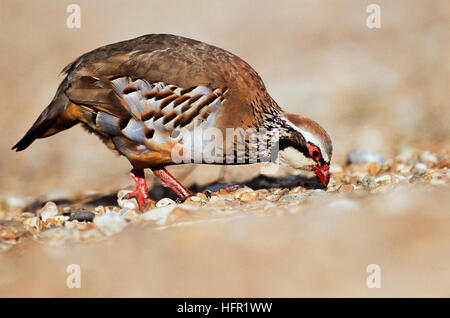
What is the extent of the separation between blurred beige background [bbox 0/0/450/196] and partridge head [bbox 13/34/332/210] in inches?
103

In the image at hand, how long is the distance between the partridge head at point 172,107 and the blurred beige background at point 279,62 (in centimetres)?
261

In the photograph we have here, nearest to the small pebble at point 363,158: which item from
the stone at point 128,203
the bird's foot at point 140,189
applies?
the bird's foot at point 140,189

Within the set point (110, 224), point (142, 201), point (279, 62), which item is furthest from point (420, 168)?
point (279, 62)

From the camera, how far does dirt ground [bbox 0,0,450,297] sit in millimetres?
3963

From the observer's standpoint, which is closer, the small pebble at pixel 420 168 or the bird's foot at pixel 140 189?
the bird's foot at pixel 140 189

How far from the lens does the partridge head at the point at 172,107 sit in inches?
229

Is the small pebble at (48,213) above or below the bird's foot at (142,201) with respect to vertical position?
below

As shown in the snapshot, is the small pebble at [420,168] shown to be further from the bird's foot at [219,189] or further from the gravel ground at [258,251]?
the bird's foot at [219,189]

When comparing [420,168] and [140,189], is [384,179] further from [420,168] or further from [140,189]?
[140,189]

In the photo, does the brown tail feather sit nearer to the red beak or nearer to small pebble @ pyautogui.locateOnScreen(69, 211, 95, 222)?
small pebble @ pyautogui.locateOnScreen(69, 211, 95, 222)

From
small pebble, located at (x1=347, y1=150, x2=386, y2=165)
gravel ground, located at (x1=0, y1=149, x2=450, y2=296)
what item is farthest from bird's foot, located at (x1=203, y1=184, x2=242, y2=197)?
small pebble, located at (x1=347, y1=150, x2=386, y2=165)

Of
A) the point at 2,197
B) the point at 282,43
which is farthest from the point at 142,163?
the point at 282,43

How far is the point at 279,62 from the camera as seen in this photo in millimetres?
10500

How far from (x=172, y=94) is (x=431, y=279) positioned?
312cm
